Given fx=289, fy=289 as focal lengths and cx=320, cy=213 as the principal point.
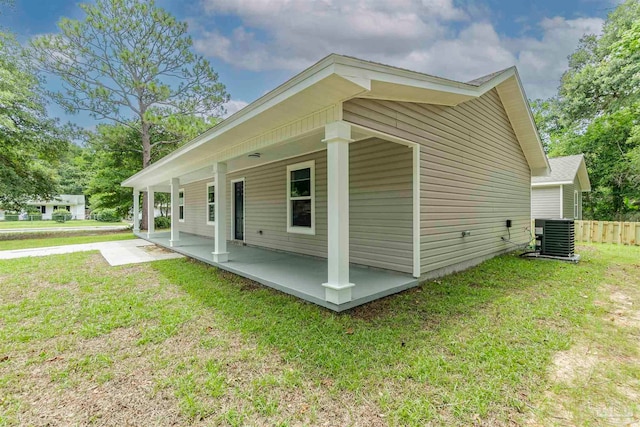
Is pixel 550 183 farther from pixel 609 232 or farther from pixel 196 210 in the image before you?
pixel 196 210

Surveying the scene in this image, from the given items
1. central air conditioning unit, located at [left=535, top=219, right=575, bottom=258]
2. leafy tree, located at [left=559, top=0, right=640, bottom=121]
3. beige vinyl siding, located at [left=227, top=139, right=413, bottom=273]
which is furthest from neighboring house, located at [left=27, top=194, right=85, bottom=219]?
leafy tree, located at [left=559, top=0, right=640, bottom=121]

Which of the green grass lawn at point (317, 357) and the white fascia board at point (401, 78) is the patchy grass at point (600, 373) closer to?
the green grass lawn at point (317, 357)

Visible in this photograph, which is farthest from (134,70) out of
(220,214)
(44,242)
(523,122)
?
(523,122)

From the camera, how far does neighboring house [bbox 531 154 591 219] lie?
1319 centimetres

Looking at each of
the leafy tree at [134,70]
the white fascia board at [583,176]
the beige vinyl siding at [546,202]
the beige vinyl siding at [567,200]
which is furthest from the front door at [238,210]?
the white fascia board at [583,176]

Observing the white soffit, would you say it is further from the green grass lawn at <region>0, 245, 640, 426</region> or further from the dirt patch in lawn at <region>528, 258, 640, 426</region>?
the dirt patch in lawn at <region>528, 258, 640, 426</region>

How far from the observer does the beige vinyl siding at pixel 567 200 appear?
43.9 ft

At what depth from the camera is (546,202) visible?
13.8 m

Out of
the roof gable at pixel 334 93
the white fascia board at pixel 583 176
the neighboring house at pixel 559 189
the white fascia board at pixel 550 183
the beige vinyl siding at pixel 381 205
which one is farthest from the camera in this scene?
the white fascia board at pixel 583 176

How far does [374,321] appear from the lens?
348 centimetres

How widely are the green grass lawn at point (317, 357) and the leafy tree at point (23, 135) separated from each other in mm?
12851

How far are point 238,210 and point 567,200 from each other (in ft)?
49.3

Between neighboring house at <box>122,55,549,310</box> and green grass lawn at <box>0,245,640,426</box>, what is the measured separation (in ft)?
2.23

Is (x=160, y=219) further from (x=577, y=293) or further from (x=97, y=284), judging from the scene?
(x=577, y=293)
